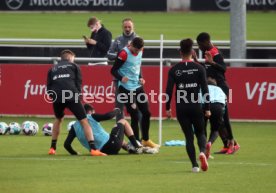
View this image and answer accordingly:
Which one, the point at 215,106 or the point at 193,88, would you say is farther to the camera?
the point at 215,106

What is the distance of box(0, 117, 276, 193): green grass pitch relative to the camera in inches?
562

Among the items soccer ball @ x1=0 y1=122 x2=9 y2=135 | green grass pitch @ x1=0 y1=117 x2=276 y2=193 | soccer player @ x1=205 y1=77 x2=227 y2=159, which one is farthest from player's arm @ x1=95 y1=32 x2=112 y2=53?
soccer player @ x1=205 y1=77 x2=227 y2=159

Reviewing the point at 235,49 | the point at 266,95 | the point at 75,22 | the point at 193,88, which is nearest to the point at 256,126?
the point at 266,95

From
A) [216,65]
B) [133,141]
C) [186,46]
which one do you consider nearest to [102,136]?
[133,141]

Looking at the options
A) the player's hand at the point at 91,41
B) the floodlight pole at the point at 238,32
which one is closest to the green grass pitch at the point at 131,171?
the player's hand at the point at 91,41

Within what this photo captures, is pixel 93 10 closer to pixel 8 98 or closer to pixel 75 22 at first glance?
pixel 75 22

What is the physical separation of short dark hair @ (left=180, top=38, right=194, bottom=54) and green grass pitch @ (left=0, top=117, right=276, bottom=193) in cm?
172

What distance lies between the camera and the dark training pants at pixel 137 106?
63.0 feet

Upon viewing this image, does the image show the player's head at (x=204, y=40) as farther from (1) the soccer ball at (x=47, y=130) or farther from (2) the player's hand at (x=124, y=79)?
(1) the soccer ball at (x=47, y=130)

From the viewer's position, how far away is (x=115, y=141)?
18297 mm

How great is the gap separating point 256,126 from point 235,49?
303 centimetres

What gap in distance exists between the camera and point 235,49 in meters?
26.7

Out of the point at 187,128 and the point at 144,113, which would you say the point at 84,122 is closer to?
the point at 144,113

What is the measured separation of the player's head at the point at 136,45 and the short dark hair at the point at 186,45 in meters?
2.80
